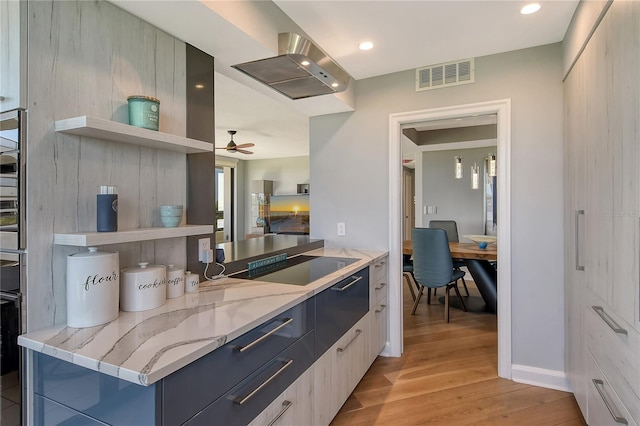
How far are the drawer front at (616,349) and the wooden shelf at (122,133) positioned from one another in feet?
5.97

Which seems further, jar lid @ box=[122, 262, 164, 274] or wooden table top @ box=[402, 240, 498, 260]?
wooden table top @ box=[402, 240, 498, 260]

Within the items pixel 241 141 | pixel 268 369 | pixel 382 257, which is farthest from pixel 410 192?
pixel 268 369

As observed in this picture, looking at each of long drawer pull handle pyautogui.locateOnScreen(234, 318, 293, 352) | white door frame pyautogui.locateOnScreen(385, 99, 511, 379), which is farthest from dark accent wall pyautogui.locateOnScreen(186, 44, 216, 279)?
white door frame pyautogui.locateOnScreen(385, 99, 511, 379)

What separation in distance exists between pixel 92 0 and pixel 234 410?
1.54 metres

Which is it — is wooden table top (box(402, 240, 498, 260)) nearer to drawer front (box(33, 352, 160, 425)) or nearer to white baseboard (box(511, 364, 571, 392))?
white baseboard (box(511, 364, 571, 392))

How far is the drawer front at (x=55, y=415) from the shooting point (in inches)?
38.1

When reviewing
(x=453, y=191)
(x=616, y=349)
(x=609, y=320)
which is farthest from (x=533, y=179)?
(x=453, y=191)

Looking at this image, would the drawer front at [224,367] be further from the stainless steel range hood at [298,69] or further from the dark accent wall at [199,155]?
the stainless steel range hood at [298,69]

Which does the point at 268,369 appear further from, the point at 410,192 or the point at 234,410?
the point at 410,192

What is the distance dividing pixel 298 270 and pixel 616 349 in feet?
4.86

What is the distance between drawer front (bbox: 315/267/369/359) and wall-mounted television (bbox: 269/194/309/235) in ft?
18.2

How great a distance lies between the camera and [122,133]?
118cm

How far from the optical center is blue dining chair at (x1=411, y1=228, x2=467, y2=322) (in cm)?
345

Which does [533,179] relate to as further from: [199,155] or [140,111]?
[140,111]
